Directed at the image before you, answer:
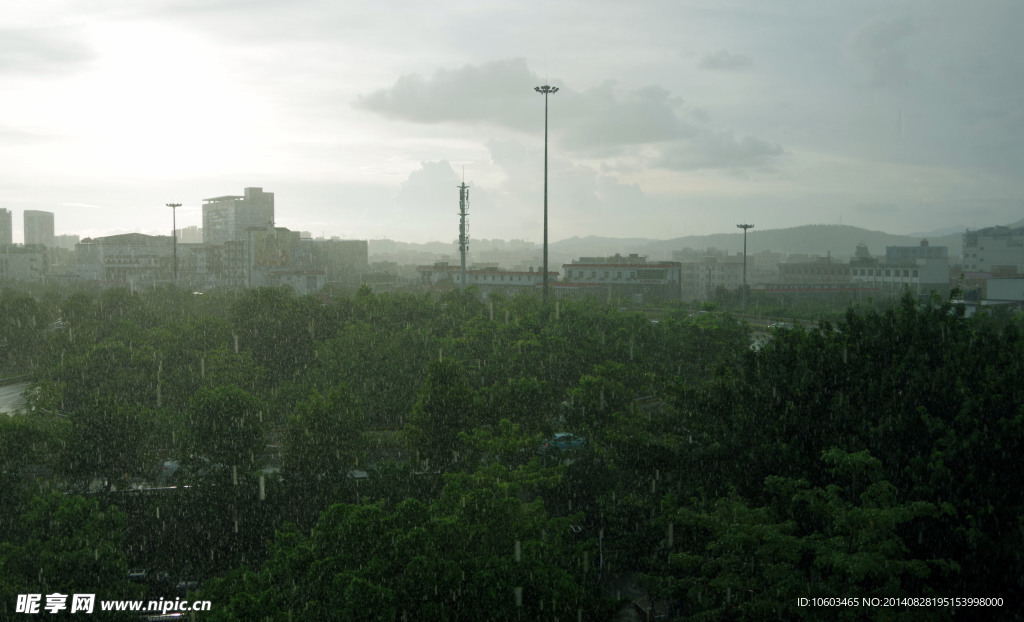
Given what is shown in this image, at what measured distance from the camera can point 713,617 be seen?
8.16m

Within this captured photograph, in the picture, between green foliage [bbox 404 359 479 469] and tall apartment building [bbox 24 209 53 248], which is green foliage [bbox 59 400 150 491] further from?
tall apartment building [bbox 24 209 53 248]

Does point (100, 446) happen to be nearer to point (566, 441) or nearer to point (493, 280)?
point (566, 441)

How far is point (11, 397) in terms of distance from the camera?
3155 centimetres

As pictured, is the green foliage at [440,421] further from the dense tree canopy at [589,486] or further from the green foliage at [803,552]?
the green foliage at [803,552]

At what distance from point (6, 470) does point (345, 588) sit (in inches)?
454

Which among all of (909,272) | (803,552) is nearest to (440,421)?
(803,552)

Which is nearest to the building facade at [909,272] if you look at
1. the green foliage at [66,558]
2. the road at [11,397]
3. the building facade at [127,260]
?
the road at [11,397]

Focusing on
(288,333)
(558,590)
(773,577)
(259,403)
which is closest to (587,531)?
(558,590)

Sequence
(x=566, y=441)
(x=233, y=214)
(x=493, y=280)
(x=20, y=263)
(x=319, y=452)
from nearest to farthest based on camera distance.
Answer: (x=319, y=452)
(x=566, y=441)
(x=493, y=280)
(x=20, y=263)
(x=233, y=214)

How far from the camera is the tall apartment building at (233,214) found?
10869 centimetres

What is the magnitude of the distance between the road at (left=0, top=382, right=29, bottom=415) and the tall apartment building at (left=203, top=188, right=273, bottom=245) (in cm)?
7435

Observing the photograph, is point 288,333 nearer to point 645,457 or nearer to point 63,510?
point 63,510

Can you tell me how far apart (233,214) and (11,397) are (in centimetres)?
8211

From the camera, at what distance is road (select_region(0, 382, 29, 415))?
2893 cm
